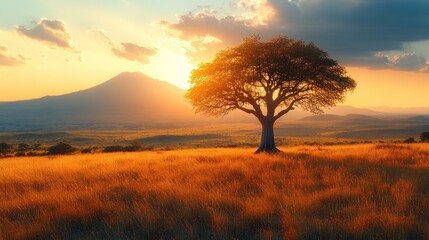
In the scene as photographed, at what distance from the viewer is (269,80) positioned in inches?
1209

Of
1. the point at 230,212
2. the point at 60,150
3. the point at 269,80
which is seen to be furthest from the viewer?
the point at 60,150

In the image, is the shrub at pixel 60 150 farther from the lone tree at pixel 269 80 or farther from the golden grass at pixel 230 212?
the golden grass at pixel 230 212

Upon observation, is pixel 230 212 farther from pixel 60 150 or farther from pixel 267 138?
pixel 60 150

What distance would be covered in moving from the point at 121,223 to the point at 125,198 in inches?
108

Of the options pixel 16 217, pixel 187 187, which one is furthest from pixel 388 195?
pixel 16 217

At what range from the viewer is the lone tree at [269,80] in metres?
29.8

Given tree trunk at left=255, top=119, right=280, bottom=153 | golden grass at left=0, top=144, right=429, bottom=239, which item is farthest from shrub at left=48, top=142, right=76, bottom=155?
golden grass at left=0, top=144, right=429, bottom=239

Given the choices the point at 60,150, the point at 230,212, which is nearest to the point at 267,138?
the point at 230,212

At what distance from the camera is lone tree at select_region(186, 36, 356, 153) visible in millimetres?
29797

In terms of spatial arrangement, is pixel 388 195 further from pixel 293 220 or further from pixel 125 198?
pixel 125 198

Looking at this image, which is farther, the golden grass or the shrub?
the shrub

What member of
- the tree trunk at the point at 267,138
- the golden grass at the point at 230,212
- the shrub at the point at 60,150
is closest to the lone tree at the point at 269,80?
the tree trunk at the point at 267,138

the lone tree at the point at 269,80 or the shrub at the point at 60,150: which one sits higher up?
the lone tree at the point at 269,80

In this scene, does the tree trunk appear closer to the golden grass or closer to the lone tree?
the lone tree
